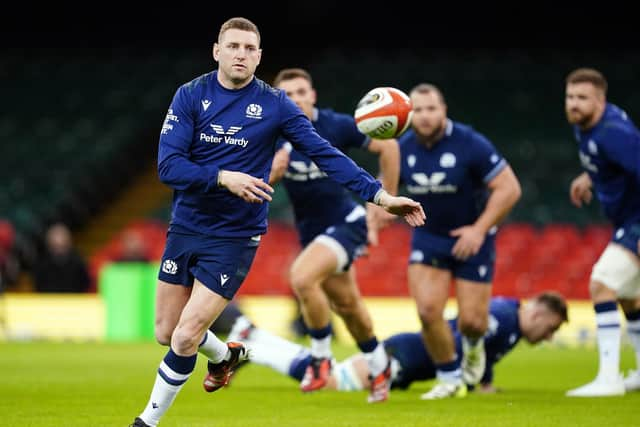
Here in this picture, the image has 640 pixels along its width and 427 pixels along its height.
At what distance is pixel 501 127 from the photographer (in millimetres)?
25656

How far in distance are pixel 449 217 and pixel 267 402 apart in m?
2.16

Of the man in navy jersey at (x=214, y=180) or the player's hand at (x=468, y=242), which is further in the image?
the player's hand at (x=468, y=242)

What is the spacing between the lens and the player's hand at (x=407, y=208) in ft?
20.8

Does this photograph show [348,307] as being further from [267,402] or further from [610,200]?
[610,200]

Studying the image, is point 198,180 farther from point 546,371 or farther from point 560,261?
point 560,261

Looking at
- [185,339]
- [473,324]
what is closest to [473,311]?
[473,324]

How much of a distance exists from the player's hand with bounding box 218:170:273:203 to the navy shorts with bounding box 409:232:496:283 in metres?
3.38

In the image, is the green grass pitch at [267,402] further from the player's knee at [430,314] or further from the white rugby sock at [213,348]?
the player's knee at [430,314]

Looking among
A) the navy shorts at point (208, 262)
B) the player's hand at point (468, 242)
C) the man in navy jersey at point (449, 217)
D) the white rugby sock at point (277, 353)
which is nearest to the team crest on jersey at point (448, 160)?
the man in navy jersey at point (449, 217)

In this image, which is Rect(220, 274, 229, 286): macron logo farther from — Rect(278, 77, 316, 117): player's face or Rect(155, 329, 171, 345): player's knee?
Rect(278, 77, 316, 117): player's face

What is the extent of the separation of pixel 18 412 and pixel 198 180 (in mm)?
2428

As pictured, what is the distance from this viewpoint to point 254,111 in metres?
6.77

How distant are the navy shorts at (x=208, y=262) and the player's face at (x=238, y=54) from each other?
3.15 feet

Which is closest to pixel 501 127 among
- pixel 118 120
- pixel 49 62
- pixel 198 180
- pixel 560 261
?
pixel 560 261
